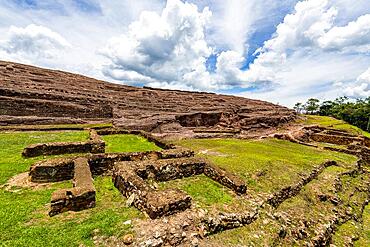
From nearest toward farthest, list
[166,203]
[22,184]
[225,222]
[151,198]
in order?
[166,203] → [151,198] → [225,222] → [22,184]

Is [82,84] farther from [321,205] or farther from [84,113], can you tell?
[321,205]

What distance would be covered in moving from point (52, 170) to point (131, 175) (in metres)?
3.81

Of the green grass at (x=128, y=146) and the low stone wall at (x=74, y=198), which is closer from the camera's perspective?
the low stone wall at (x=74, y=198)

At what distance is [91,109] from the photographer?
3772 cm

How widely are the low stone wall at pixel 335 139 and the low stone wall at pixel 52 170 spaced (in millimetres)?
40271

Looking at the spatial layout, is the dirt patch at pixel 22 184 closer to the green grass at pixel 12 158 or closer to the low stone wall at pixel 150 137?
the green grass at pixel 12 158

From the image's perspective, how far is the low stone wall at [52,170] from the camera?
9.27 metres

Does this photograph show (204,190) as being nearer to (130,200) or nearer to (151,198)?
(151,198)

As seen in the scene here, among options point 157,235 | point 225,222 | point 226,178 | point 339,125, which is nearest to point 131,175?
point 157,235

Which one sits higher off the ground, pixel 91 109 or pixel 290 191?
pixel 91 109

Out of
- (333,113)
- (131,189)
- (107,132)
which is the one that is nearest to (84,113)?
(107,132)

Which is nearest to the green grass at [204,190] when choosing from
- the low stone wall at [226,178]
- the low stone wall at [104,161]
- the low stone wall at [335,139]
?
the low stone wall at [226,178]

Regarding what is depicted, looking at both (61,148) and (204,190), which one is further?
(61,148)

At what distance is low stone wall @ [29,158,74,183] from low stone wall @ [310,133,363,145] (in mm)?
40271
